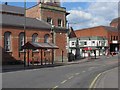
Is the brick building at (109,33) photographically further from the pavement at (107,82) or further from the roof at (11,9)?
the pavement at (107,82)

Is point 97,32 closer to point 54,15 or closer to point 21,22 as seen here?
point 54,15

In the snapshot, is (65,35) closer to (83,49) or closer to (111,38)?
(83,49)

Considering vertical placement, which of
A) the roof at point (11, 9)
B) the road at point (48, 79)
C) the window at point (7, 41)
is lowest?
the road at point (48, 79)

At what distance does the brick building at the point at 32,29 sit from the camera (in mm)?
46719

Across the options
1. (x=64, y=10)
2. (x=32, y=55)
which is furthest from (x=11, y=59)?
(x=64, y=10)

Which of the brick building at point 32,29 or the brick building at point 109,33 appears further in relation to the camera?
the brick building at point 109,33

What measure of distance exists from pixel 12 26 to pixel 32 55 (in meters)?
6.66

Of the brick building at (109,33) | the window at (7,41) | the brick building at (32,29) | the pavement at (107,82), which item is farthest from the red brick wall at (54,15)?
the brick building at (109,33)

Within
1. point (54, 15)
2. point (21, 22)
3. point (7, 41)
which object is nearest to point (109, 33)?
point (54, 15)

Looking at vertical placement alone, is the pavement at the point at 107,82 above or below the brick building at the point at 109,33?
below

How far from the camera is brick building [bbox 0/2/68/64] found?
46.7 metres

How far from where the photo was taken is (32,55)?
50844mm

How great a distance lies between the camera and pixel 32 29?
51.0 m

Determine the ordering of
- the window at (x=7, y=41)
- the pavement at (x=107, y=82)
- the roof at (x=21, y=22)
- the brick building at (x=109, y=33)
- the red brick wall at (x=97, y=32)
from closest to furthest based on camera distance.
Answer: the pavement at (x=107, y=82) < the window at (x=7, y=41) < the roof at (x=21, y=22) < the brick building at (x=109, y=33) < the red brick wall at (x=97, y=32)
